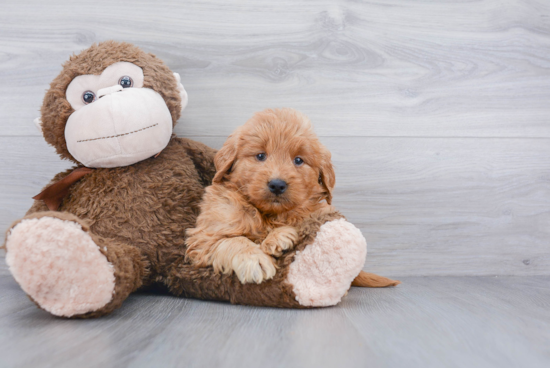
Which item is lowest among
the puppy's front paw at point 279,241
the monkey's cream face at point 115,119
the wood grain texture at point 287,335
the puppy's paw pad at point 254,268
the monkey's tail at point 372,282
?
the monkey's tail at point 372,282

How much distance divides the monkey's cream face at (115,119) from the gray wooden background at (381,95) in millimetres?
332

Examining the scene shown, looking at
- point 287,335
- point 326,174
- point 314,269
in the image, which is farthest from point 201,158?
point 287,335

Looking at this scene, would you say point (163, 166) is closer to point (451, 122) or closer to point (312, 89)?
point (312, 89)

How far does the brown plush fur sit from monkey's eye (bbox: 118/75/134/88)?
0.05 m

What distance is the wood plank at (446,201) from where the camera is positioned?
1.55 metres

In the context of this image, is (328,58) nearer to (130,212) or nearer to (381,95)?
(381,95)

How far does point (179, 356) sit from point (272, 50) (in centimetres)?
116

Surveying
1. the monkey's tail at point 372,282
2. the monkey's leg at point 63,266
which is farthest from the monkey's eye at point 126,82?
the monkey's tail at point 372,282

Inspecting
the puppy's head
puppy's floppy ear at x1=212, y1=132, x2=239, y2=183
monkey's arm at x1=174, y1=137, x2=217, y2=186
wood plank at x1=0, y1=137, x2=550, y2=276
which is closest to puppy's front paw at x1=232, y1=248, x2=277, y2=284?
the puppy's head

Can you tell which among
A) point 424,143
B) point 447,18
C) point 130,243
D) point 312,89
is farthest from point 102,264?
point 447,18

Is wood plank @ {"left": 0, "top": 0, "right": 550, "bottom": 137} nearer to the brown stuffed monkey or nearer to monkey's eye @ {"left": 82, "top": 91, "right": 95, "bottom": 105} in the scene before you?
the brown stuffed monkey

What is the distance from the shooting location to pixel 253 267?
985 millimetres

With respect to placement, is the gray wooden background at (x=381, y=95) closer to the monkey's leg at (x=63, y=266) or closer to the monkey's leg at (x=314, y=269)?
the monkey's leg at (x=314, y=269)

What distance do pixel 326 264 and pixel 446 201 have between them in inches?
31.6
